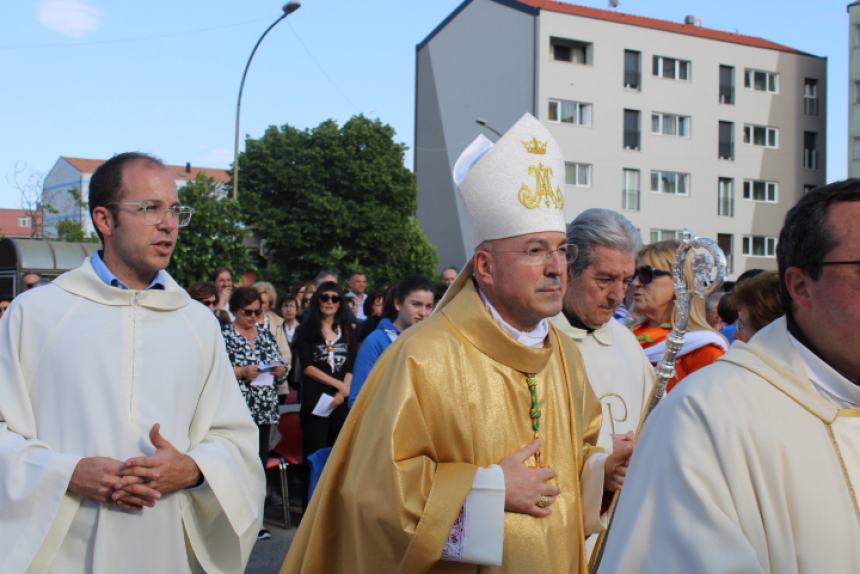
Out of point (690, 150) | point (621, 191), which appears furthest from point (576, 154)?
point (690, 150)

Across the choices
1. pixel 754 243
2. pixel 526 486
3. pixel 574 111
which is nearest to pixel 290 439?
pixel 526 486

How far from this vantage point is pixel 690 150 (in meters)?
47.8

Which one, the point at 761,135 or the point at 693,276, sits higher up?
the point at 761,135

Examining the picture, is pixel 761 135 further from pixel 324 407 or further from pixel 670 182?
pixel 324 407

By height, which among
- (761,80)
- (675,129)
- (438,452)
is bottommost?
(438,452)

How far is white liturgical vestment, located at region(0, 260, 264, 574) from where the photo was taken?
133 inches

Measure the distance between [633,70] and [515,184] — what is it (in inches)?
1793

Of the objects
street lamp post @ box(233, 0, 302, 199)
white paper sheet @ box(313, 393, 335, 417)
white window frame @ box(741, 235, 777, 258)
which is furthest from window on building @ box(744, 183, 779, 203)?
white paper sheet @ box(313, 393, 335, 417)

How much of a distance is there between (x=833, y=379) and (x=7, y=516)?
2791 millimetres

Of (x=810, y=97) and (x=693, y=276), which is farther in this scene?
(x=810, y=97)

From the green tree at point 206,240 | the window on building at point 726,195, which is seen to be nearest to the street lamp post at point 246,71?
the green tree at point 206,240

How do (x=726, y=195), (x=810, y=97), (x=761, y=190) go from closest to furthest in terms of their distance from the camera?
(x=726, y=195) < (x=761, y=190) < (x=810, y=97)

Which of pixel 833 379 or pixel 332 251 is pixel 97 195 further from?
pixel 332 251

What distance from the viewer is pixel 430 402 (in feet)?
10.8
